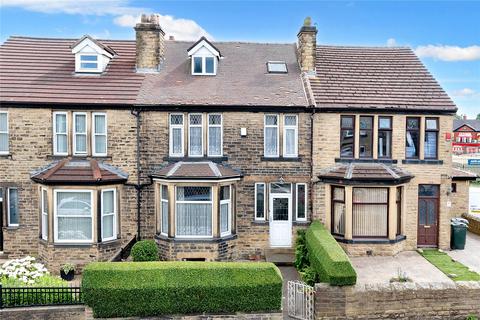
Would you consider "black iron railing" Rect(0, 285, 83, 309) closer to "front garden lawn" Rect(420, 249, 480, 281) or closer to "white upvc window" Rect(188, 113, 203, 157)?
"white upvc window" Rect(188, 113, 203, 157)

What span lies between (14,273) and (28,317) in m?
2.48

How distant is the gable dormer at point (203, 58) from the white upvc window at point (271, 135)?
3867mm

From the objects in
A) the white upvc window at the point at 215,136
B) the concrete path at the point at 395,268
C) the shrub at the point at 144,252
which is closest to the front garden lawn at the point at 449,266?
the concrete path at the point at 395,268

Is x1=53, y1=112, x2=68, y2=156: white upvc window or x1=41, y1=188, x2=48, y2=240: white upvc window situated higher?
x1=53, y1=112, x2=68, y2=156: white upvc window

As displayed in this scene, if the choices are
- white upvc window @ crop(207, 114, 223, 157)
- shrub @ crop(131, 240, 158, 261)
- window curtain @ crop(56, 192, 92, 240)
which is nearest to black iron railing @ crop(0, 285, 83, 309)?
shrub @ crop(131, 240, 158, 261)

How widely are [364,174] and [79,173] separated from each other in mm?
11410

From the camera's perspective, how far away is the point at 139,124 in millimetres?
16516

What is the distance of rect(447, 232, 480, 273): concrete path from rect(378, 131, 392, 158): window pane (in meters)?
4.97

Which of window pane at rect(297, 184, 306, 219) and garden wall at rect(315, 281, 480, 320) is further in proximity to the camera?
window pane at rect(297, 184, 306, 219)

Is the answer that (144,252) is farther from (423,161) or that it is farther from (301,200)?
(423,161)

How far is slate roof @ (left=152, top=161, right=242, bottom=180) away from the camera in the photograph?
15.2 meters

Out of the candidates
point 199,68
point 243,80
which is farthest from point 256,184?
point 199,68

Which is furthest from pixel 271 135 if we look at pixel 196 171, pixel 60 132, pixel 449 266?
pixel 60 132

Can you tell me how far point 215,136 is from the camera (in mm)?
16719
